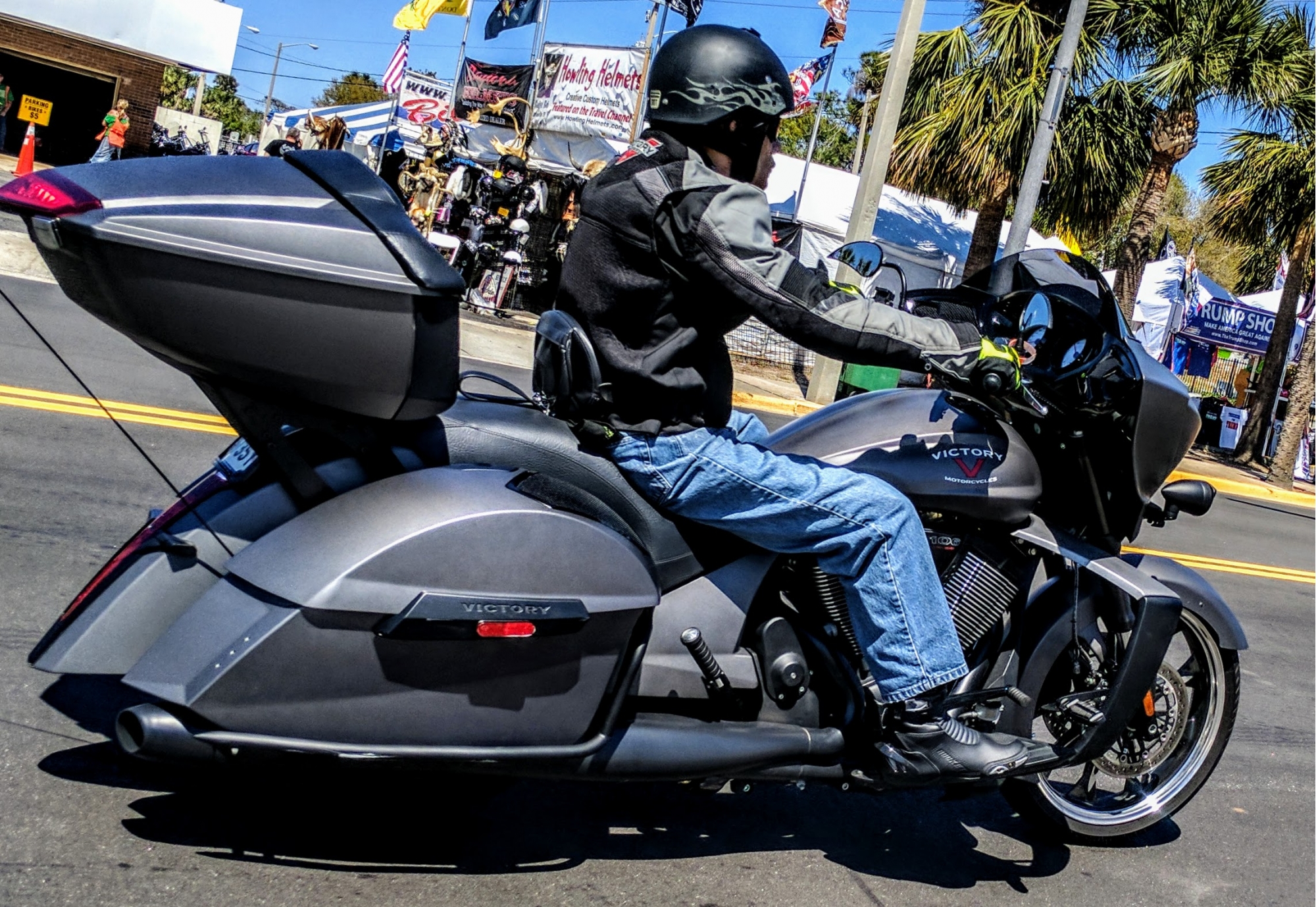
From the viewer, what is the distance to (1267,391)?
2170 cm

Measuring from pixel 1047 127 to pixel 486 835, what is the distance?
14340 mm

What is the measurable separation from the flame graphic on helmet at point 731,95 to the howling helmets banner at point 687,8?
1772 cm

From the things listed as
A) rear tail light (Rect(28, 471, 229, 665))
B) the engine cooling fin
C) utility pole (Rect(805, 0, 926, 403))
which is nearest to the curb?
utility pole (Rect(805, 0, 926, 403))

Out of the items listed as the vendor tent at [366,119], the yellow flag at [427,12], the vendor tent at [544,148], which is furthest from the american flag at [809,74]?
the vendor tent at [366,119]

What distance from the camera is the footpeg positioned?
9.12 feet

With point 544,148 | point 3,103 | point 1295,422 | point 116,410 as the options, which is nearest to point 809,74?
point 544,148

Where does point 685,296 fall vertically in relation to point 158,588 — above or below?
above

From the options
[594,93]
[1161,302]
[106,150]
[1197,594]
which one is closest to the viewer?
[1197,594]

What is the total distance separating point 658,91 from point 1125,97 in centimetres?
1834

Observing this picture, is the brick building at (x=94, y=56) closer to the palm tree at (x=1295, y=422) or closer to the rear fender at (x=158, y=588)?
the palm tree at (x=1295, y=422)

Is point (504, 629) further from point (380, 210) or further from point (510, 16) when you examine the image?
point (510, 16)

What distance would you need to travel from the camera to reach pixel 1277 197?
2081 centimetres

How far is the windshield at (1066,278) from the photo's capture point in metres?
3.12

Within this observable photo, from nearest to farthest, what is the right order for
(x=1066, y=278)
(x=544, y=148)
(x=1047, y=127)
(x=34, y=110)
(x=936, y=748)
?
(x=936, y=748) → (x=1066, y=278) → (x=1047, y=127) → (x=544, y=148) → (x=34, y=110)
